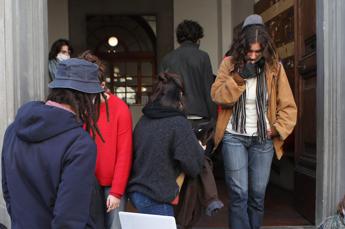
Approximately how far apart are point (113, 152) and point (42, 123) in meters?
1.01

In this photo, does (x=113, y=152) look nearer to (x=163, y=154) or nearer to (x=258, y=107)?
(x=163, y=154)

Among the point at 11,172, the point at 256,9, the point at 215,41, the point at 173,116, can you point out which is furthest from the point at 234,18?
the point at 11,172

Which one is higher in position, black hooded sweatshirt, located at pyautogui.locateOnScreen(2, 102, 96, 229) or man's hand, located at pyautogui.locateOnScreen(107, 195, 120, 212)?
black hooded sweatshirt, located at pyautogui.locateOnScreen(2, 102, 96, 229)

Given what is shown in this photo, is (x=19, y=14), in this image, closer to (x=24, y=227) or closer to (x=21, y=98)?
(x=21, y=98)

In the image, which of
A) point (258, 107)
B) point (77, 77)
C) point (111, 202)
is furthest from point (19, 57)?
point (258, 107)

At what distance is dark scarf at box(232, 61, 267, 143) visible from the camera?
148 inches

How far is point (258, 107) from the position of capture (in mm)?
3770

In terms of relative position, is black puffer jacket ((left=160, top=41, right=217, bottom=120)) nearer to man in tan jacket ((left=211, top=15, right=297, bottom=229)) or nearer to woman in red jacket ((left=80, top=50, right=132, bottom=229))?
man in tan jacket ((left=211, top=15, right=297, bottom=229))

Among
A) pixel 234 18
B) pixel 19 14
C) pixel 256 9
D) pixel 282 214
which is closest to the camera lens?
pixel 19 14

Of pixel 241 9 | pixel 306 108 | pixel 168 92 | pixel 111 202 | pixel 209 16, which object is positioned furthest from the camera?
pixel 209 16

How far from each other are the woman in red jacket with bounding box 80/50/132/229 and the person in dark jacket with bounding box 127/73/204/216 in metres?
0.08

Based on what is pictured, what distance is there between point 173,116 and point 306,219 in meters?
2.31

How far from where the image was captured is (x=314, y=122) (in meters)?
4.67

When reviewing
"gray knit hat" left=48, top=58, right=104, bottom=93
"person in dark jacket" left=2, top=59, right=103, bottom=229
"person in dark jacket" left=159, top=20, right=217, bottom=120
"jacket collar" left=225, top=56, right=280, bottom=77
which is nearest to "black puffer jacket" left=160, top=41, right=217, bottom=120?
"person in dark jacket" left=159, top=20, right=217, bottom=120
